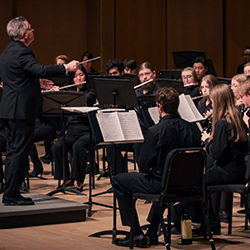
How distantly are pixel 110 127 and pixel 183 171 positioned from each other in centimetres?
63

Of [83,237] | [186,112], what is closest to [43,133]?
[186,112]

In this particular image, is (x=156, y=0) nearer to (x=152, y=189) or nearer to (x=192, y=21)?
(x=192, y=21)

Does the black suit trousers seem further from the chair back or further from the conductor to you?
the chair back

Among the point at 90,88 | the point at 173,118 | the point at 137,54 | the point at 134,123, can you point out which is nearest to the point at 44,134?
the point at 90,88

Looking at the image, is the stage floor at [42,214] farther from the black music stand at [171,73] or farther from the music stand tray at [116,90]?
the black music stand at [171,73]

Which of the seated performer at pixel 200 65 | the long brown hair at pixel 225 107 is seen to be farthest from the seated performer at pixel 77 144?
the long brown hair at pixel 225 107

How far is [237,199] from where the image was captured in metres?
4.75

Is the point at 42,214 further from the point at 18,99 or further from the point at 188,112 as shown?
the point at 188,112

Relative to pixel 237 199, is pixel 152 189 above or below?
above

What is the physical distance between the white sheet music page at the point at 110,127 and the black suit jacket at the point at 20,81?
26.2 inches

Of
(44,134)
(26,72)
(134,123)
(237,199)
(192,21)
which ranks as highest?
(192,21)

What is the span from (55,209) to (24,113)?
0.76 meters

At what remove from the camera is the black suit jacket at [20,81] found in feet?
12.2

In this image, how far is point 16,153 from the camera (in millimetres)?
3777
